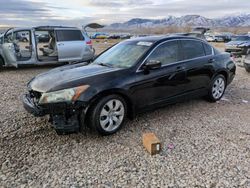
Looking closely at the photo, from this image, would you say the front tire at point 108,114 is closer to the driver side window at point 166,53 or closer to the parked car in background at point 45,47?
the driver side window at point 166,53

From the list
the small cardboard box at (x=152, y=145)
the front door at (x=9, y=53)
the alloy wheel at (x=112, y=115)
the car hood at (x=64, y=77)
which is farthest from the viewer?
the front door at (x=9, y=53)

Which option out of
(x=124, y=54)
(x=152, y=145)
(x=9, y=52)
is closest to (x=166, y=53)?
(x=124, y=54)

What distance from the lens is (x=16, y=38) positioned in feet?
31.2

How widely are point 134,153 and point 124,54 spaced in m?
1.98

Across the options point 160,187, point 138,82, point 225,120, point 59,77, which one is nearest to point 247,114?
point 225,120

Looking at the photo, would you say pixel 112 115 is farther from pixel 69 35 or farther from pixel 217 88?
pixel 69 35

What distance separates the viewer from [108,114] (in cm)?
376

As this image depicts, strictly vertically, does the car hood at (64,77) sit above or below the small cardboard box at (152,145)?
above

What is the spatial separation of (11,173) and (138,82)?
7.30 feet

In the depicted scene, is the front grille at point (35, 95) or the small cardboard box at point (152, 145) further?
the front grille at point (35, 95)

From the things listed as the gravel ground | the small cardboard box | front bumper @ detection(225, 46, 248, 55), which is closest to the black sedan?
the gravel ground

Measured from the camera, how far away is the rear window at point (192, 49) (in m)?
4.85

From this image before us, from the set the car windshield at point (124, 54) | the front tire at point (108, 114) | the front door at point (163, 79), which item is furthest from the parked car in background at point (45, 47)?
the front tire at point (108, 114)

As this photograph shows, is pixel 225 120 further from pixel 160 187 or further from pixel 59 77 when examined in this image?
pixel 59 77
